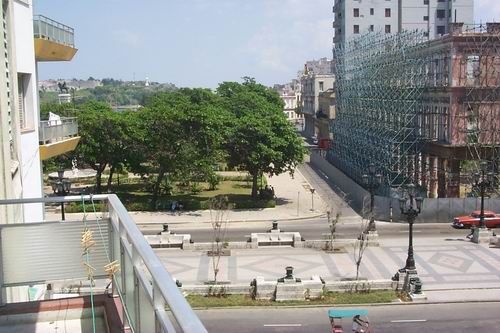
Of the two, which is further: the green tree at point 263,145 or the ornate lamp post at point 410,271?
the green tree at point 263,145

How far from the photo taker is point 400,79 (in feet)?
130

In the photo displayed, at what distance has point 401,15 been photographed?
73.8 m

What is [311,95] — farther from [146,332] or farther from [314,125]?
[146,332]

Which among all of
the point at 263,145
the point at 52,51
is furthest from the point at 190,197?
the point at 52,51

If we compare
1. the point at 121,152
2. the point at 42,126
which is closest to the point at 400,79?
the point at 121,152

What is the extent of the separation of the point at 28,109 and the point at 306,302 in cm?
1076

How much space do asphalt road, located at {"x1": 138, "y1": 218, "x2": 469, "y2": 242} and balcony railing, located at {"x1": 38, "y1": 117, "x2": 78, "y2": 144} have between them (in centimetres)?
1455

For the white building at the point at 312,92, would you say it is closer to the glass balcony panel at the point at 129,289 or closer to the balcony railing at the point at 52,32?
the balcony railing at the point at 52,32

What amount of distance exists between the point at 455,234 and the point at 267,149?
12.7 metres

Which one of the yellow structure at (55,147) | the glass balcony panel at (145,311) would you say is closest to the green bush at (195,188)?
the yellow structure at (55,147)

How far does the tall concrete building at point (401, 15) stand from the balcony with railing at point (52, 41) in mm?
59355

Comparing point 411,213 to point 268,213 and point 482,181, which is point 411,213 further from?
point 268,213

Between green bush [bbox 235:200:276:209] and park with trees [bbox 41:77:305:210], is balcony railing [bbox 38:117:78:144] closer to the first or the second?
park with trees [bbox 41:77:305:210]

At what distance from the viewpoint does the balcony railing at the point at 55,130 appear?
48.1 ft
